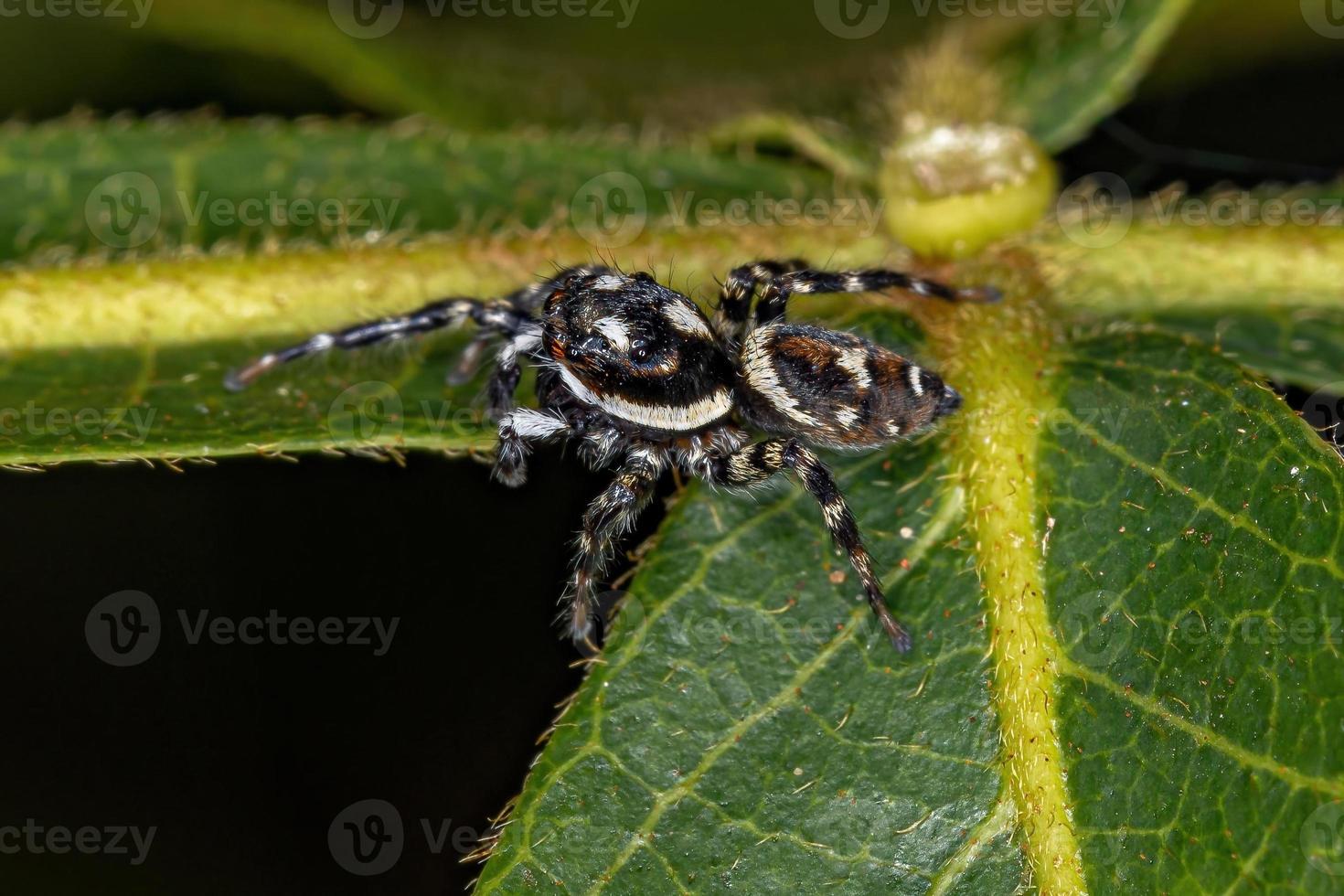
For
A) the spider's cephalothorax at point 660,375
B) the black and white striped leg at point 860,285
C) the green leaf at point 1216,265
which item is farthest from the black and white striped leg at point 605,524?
the green leaf at point 1216,265

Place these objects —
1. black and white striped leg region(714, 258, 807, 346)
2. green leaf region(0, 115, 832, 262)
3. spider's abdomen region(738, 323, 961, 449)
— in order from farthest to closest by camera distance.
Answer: green leaf region(0, 115, 832, 262) < black and white striped leg region(714, 258, 807, 346) < spider's abdomen region(738, 323, 961, 449)

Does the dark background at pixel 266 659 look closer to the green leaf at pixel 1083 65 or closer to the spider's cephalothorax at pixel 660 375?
the spider's cephalothorax at pixel 660 375

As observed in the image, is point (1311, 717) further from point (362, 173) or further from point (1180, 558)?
point (362, 173)

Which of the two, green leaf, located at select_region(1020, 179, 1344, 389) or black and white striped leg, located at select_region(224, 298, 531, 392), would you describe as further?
black and white striped leg, located at select_region(224, 298, 531, 392)

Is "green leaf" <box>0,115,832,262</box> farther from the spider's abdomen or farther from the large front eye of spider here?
the spider's abdomen

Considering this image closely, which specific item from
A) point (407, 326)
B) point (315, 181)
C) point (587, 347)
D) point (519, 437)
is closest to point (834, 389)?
point (587, 347)

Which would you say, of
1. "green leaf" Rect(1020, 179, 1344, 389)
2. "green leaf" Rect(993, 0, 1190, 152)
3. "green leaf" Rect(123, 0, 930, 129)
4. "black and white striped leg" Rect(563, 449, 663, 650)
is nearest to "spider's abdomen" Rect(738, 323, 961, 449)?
"black and white striped leg" Rect(563, 449, 663, 650)

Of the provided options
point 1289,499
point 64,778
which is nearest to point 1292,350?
point 1289,499
